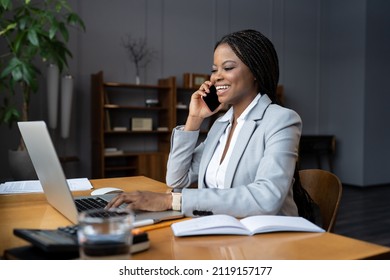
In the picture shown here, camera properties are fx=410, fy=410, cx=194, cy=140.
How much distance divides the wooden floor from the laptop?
9.33 ft

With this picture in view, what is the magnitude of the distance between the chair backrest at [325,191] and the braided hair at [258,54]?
38cm

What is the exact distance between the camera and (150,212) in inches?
45.7

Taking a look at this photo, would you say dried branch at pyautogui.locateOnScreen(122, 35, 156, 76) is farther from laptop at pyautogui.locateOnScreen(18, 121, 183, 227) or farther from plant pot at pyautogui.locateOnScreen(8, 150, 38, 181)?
laptop at pyautogui.locateOnScreen(18, 121, 183, 227)

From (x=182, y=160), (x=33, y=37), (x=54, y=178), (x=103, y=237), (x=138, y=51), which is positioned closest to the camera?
(x=103, y=237)

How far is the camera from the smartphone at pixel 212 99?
1729mm

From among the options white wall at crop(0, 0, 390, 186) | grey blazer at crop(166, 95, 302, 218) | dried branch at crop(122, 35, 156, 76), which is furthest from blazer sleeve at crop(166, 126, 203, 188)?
dried branch at crop(122, 35, 156, 76)

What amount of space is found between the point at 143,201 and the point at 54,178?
26 centimetres

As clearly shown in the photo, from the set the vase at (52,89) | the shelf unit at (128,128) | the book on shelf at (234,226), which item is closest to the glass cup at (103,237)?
the book on shelf at (234,226)

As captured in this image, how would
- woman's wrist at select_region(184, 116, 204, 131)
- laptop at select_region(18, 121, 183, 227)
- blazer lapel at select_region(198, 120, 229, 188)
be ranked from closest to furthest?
laptop at select_region(18, 121, 183, 227) → blazer lapel at select_region(198, 120, 229, 188) → woman's wrist at select_region(184, 116, 204, 131)

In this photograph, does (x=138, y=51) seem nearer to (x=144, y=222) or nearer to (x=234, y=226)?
(x=144, y=222)

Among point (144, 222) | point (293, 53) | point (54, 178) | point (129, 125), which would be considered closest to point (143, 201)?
point (144, 222)

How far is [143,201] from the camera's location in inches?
45.8

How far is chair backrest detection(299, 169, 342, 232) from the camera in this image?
4.61ft
